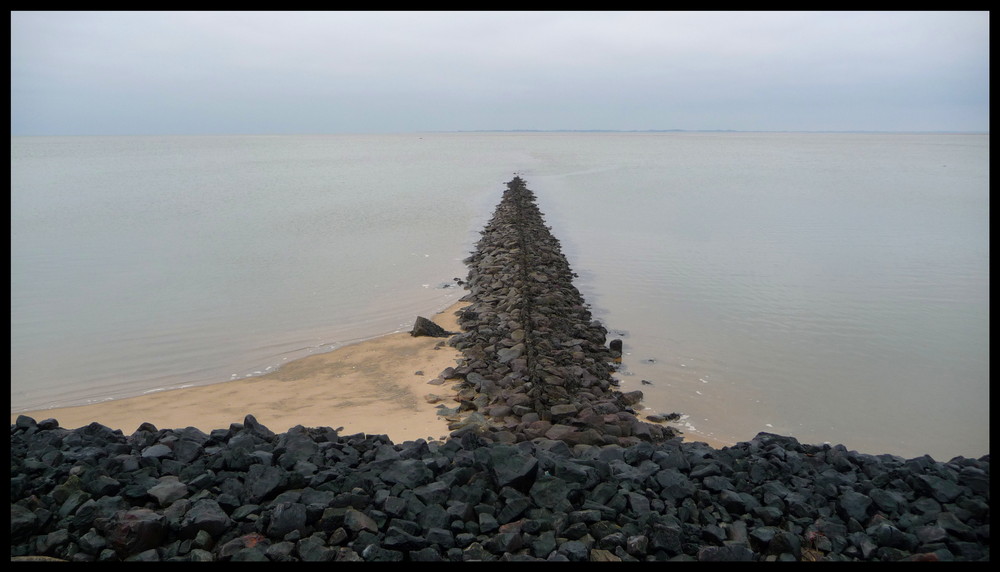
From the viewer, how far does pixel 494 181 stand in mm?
37938

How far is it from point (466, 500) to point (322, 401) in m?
3.54

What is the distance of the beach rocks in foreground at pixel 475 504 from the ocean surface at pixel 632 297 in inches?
78.3

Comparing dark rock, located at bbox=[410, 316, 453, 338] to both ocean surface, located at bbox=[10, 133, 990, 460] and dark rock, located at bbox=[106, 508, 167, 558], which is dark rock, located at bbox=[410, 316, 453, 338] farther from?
dark rock, located at bbox=[106, 508, 167, 558]

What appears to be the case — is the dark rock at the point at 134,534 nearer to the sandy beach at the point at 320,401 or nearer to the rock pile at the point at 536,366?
the rock pile at the point at 536,366

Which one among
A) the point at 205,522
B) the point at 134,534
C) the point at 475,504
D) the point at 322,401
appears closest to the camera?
the point at 134,534

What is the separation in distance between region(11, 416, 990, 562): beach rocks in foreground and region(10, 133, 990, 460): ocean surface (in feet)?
6.52

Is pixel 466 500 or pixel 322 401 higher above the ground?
pixel 466 500

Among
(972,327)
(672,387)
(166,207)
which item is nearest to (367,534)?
(672,387)

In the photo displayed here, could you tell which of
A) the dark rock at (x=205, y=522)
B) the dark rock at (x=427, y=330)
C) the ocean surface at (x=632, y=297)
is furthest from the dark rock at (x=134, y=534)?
the dark rock at (x=427, y=330)

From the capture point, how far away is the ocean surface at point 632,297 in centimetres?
759

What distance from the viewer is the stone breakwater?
3.70 metres

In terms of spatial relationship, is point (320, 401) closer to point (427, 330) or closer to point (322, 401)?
point (322, 401)

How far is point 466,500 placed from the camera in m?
4.07

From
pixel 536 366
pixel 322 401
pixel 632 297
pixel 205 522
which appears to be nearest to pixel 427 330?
pixel 322 401
